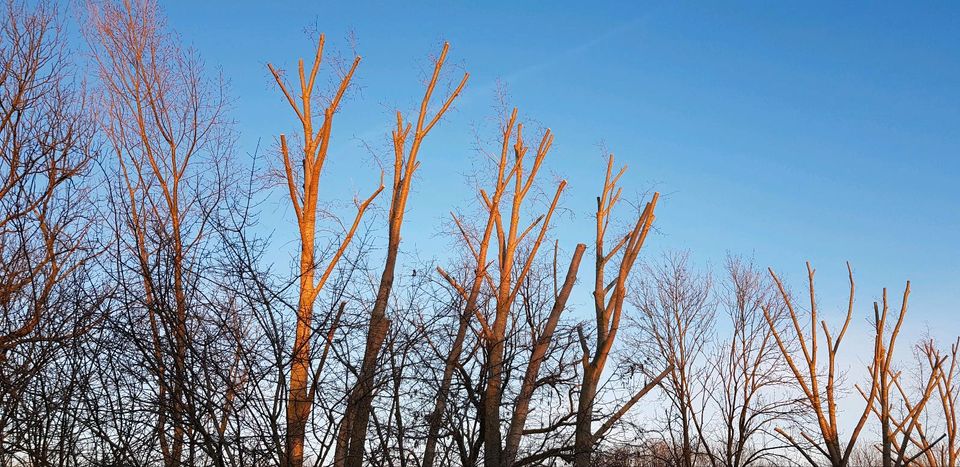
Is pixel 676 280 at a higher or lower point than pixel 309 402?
higher

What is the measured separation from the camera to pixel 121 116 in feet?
38.4

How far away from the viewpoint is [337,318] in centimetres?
550

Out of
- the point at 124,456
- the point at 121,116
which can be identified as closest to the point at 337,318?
the point at 124,456

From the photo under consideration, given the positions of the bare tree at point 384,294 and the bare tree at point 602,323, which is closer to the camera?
the bare tree at point 384,294

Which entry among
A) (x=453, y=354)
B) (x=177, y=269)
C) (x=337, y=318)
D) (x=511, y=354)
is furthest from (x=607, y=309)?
(x=177, y=269)

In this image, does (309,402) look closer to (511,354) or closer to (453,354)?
(453,354)

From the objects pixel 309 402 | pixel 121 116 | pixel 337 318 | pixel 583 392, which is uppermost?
pixel 121 116

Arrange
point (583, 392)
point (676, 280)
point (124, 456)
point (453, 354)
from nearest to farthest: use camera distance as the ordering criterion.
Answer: point (124, 456) → point (453, 354) → point (583, 392) → point (676, 280)

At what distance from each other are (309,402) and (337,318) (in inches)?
26.4

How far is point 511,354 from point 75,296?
5.64 metres

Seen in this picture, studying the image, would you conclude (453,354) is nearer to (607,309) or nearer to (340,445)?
(607,309)

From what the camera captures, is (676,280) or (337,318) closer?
(337,318)

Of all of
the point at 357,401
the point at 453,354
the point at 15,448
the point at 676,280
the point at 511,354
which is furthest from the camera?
the point at 676,280

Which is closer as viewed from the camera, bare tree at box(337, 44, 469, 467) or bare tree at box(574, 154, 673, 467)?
bare tree at box(337, 44, 469, 467)
